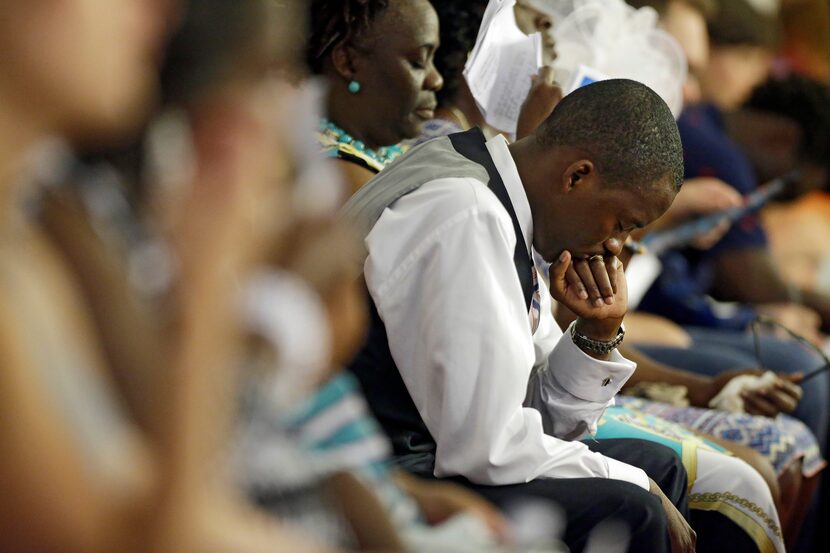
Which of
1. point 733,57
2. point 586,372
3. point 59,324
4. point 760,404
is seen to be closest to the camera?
point 59,324

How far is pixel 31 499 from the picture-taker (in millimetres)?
807

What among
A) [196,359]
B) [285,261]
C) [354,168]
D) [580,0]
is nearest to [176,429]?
[196,359]

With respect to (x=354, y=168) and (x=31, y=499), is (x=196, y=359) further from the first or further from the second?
(x=354, y=168)

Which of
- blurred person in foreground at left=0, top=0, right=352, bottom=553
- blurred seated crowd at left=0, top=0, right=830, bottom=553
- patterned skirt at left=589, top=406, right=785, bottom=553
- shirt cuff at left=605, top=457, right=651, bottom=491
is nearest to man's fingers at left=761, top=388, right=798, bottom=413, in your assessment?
blurred seated crowd at left=0, top=0, right=830, bottom=553

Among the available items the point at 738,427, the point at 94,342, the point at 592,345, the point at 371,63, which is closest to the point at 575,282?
the point at 592,345

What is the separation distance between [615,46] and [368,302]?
1.30m

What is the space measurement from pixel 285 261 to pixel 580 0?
2.13m

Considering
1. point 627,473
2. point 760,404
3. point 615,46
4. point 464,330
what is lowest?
point 760,404

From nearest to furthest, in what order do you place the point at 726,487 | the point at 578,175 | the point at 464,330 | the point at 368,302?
1. the point at 464,330
2. the point at 368,302
3. the point at 578,175
4. the point at 726,487

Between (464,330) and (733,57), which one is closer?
(464,330)

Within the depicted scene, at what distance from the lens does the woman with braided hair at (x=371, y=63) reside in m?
2.52

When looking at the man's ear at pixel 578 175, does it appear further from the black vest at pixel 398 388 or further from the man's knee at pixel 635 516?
the man's knee at pixel 635 516

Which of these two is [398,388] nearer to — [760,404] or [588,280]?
[588,280]

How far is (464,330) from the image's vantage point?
Result: 173 cm
